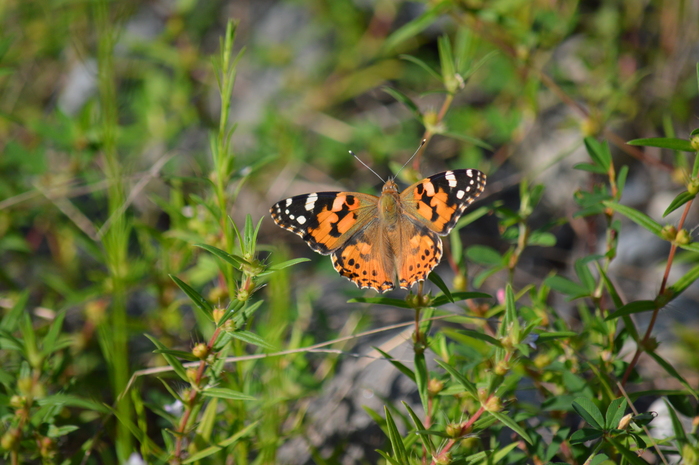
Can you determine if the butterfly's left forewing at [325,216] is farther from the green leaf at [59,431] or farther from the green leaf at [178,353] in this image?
the green leaf at [59,431]

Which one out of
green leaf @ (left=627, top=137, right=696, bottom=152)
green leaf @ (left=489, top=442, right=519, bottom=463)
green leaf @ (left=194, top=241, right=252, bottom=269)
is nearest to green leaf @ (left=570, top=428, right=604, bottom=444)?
green leaf @ (left=489, top=442, right=519, bottom=463)

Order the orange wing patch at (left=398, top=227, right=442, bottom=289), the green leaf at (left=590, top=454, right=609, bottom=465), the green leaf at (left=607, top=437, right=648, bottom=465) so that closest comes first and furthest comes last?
1. the green leaf at (left=607, top=437, right=648, bottom=465)
2. the green leaf at (left=590, top=454, right=609, bottom=465)
3. the orange wing patch at (left=398, top=227, right=442, bottom=289)

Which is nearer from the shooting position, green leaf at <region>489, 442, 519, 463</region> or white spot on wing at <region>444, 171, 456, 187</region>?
green leaf at <region>489, 442, 519, 463</region>

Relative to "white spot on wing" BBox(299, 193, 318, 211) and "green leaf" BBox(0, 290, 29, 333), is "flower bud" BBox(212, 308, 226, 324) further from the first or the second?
"green leaf" BBox(0, 290, 29, 333)

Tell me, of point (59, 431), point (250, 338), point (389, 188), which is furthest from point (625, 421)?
point (59, 431)

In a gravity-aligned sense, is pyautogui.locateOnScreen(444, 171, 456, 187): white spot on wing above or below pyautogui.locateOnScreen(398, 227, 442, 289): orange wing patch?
above

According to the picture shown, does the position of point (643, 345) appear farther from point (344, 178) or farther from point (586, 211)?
point (344, 178)

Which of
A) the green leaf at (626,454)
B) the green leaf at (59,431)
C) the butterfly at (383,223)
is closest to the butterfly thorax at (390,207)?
the butterfly at (383,223)

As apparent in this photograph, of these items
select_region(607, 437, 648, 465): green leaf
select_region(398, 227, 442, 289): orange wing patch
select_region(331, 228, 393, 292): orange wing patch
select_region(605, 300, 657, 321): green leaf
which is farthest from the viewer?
select_region(331, 228, 393, 292): orange wing patch

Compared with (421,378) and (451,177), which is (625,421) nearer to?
(421,378)
